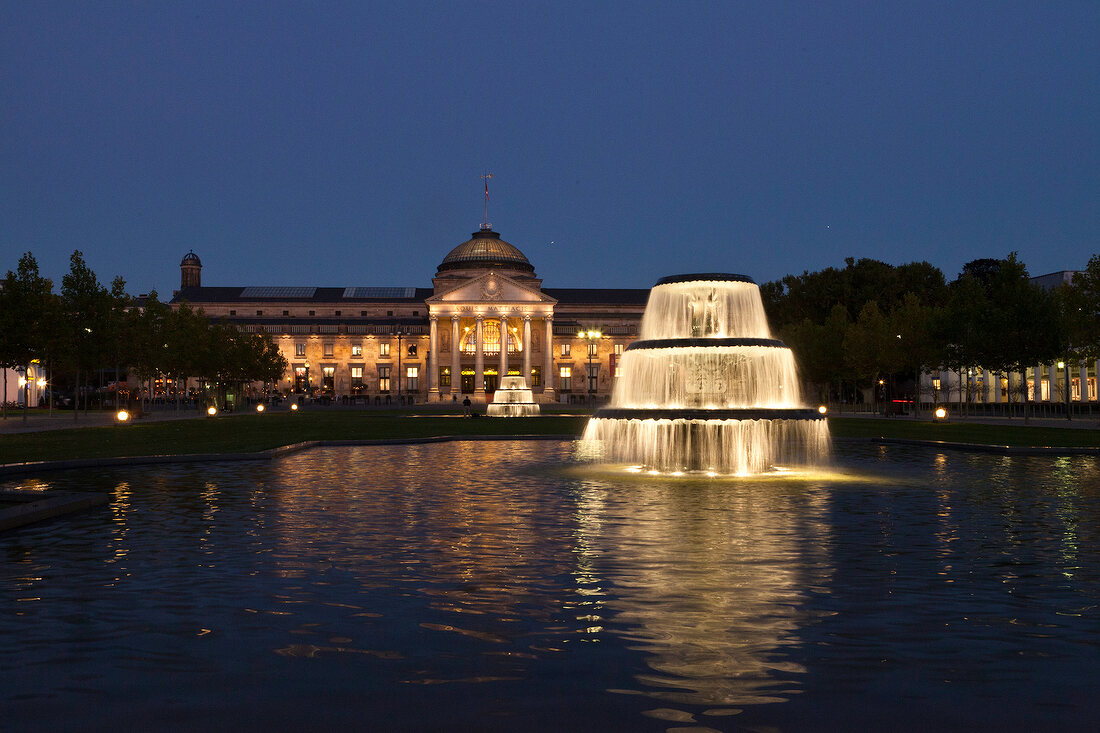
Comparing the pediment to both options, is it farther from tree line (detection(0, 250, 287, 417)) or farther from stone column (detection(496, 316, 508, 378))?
tree line (detection(0, 250, 287, 417))

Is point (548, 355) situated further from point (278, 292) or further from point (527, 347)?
point (278, 292)

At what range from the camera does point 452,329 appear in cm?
12462

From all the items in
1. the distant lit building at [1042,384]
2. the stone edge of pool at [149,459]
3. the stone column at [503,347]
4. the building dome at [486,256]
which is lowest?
the stone edge of pool at [149,459]

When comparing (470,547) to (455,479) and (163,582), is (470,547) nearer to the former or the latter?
(163,582)

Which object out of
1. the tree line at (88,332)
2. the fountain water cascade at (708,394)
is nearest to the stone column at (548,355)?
the tree line at (88,332)

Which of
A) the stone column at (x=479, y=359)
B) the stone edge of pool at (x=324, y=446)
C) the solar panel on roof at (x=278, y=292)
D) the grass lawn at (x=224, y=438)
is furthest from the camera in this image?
the solar panel on roof at (x=278, y=292)

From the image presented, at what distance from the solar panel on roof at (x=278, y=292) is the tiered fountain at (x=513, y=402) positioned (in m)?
71.3

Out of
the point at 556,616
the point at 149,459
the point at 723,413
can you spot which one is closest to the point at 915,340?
the point at 723,413

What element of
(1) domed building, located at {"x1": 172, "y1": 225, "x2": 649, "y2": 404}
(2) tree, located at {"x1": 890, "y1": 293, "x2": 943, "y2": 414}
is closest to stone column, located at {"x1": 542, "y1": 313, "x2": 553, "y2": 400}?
(1) domed building, located at {"x1": 172, "y1": 225, "x2": 649, "y2": 404}

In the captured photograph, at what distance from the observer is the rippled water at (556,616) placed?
18.7ft

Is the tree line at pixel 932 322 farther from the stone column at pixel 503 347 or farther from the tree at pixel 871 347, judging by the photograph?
the stone column at pixel 503 347

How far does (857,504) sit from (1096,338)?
44.8 m

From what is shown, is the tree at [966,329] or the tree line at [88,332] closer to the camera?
the tree line at [88,332]

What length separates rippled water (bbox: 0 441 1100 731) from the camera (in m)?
5.71
